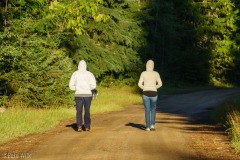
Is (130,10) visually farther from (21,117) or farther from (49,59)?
(21,117)

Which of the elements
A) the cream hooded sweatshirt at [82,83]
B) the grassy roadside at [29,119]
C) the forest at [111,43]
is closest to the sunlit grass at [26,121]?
the grassy roadside at [29,119]

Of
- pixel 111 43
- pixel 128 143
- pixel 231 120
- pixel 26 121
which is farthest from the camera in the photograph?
pixel 111 43

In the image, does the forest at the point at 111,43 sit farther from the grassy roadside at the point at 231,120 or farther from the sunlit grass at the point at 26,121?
the grassy roadside at the point at 231,120

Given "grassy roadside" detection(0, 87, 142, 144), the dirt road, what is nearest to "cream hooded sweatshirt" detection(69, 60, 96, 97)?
the dirt road

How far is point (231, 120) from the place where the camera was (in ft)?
53.1

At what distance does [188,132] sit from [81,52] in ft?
70.8

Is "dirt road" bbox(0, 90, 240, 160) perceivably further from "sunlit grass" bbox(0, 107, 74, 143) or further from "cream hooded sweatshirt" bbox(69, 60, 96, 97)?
"cream hooded sweatshirt" bbox(69, 60, 96, 97)

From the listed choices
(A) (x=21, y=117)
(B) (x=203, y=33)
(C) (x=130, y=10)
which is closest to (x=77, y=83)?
(A) (x=21, y=117)

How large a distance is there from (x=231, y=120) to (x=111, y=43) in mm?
25777

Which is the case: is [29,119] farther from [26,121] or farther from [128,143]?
[128,143]

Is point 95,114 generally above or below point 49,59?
below

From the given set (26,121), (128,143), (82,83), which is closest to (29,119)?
(26,121)

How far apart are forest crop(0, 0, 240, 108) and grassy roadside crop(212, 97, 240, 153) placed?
6.54m

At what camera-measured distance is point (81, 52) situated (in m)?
36.8
